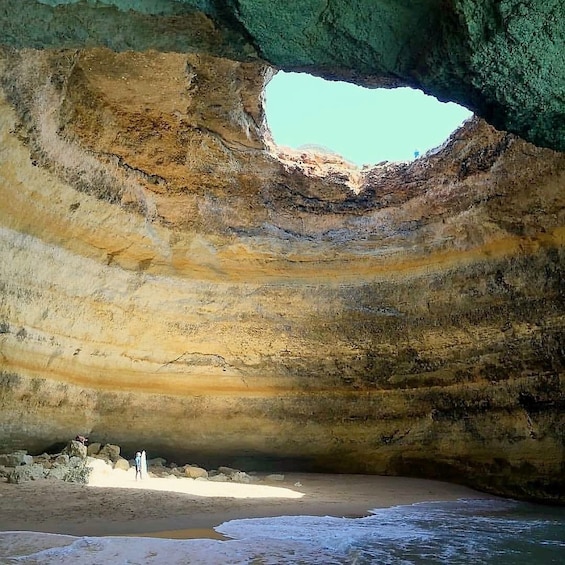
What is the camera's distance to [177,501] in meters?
4.99

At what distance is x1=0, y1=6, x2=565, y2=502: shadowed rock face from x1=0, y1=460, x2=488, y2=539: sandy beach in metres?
1.28

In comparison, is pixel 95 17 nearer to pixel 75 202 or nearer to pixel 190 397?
pixel 75 202

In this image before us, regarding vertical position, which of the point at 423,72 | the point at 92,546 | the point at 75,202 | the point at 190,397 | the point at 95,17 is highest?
the point at 75,202

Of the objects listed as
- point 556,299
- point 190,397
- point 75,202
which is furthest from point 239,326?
point 556,299

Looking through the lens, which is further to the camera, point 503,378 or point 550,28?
point 503,378

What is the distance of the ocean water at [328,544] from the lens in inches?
117

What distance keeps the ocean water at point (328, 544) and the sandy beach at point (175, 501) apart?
0.93 feet

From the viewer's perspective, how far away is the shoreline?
3.78 meters

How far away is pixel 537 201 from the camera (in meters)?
6.91

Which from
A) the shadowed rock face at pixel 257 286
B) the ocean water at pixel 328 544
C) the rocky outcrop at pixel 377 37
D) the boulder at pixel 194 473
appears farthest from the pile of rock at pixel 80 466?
the rocky outcrop at pixel 377 37

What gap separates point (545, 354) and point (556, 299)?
0.74 metres

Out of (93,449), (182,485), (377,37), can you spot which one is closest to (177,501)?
(182,485)

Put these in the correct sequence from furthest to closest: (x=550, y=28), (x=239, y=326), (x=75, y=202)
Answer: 1. (x=239, y=326)
2. (x=75, y=202)
3. (x=550, y=28)

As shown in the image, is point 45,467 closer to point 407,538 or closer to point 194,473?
point 194,473
